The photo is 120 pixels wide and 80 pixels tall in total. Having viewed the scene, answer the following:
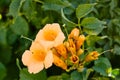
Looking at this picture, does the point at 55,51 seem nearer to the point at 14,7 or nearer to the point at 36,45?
the point at 36,45

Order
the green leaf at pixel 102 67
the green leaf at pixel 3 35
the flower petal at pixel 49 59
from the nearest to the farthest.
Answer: the flower petal at pixel 49 59 < the green leaf at pixel 102 67 < the green leaf at pixel 3 35

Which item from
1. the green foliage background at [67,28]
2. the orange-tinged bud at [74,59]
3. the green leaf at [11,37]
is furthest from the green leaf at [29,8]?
the orange-tinged bud at [74,59]

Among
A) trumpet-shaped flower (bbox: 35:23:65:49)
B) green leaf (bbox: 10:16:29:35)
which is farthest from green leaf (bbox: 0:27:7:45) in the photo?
trumpet-shaped flower (bbox: 35:23:65:49)

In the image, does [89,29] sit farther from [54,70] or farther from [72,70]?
[54,70]

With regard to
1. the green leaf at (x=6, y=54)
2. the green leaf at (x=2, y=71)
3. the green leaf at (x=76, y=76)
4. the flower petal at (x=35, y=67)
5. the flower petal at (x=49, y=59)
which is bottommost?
the green leaf at (x=2, y=71)

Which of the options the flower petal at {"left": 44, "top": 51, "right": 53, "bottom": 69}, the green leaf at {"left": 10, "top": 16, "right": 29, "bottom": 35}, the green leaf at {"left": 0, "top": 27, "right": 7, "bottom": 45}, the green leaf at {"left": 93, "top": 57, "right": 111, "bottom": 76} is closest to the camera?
the flower petal at {"left": 44, "top": 51, "right": 53, "bottom": 69}

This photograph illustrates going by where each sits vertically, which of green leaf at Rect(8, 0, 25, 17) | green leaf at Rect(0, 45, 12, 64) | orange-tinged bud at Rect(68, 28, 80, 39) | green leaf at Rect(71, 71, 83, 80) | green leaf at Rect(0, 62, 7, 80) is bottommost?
green leaf at Rect(0, 62, 7, 80)

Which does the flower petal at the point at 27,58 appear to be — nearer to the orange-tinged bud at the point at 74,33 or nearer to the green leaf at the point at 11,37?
the orange-tinged bud at the point at 74,33

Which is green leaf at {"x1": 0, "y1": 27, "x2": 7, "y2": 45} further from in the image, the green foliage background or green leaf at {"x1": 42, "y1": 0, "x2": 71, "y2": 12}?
green leaf at {"x1": 42, "y1": 0, "x2": 71, "y2": 12}
